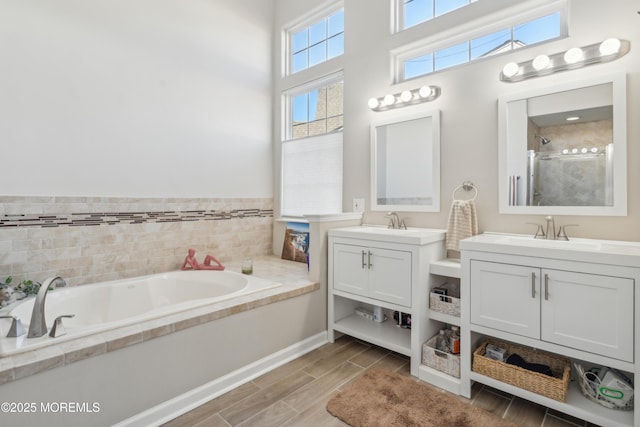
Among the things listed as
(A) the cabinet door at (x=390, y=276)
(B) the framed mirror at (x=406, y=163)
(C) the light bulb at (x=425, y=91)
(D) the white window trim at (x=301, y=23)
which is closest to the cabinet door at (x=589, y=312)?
(A) the cabinet door at (x=390, y=276)

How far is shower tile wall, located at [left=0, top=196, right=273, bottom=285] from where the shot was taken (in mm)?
2193

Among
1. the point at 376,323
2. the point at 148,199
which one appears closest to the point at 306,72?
the point at 148,199

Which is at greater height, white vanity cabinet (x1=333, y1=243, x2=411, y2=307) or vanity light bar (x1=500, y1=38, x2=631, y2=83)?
vanity light bar (x1=500, y1=38, x2=631, y2=83)

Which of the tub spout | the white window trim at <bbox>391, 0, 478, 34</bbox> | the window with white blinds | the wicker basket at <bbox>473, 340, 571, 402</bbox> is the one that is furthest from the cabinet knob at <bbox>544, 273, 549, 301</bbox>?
the tub spout

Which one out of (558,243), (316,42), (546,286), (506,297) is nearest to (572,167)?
(558,243)

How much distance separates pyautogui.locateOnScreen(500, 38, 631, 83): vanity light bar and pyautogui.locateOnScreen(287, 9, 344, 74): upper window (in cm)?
176

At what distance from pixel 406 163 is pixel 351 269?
1035mm

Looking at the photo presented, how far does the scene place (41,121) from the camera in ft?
7.39

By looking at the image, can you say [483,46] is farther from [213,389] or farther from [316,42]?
[213,389]

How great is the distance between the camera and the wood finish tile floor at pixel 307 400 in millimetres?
1699

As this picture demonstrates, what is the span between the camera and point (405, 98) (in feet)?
8.65

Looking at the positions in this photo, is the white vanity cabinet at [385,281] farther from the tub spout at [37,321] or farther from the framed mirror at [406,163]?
the tub spout at [37,321]

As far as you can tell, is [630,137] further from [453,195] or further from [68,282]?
[68,282]

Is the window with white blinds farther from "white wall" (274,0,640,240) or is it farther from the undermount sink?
the undermount sink
